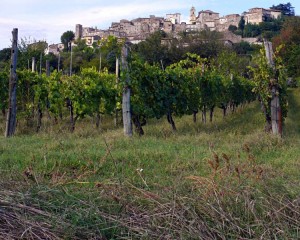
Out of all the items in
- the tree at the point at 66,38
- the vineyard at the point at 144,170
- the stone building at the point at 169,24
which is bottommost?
the vineyard at the point at 144,170

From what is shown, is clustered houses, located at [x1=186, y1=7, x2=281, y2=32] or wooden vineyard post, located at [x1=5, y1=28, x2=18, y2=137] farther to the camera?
clustered houses, located at [x1=186, y1=7, x2=281, y2=32]

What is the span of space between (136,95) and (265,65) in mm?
3543

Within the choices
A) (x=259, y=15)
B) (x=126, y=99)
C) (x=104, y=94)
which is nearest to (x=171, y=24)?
(x=259, y=15)

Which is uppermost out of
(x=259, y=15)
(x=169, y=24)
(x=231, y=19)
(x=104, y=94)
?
(x=259, y=15)

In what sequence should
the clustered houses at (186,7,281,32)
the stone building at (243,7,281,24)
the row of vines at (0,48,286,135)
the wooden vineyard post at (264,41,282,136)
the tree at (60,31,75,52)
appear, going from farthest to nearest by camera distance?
the clustered houses at (186,7,281,32), the stone building at (243,7,281,24), the tree at (60,31,75,52), the row of vines at (0,48,286,135), the wooden vineyard post at (264,41,282,136)

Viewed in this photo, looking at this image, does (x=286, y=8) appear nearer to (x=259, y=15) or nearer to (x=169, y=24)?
(x=259, y=15)

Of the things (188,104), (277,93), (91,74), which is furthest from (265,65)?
(91,74)

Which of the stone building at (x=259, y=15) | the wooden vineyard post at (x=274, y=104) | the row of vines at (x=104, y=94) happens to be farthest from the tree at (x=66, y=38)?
the wooden vineyard post at (x=274, y=104)

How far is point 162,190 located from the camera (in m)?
4.99

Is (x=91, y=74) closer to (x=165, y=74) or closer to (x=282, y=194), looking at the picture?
(x=165, y=74)

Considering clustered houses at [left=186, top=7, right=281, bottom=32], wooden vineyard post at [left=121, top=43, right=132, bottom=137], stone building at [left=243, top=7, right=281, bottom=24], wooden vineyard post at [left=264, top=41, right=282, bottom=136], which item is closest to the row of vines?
wooden vineyard post at [left=121, top=43, right=132, bottom=137]

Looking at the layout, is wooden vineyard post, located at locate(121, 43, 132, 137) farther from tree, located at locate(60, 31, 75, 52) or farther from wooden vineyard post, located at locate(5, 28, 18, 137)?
tree, located at locate(60, 31, 75, 52)

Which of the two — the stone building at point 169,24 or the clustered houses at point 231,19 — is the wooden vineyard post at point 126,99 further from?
the clustered houses at point 231,19

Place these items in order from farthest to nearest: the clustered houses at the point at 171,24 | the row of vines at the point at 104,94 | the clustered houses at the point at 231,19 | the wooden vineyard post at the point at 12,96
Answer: the clustered houses at the point at 231,19, the clustered houses at the point at 171,24, the row of vines at the point at 104,94, the wooden vineyard post at the point at 12,96
